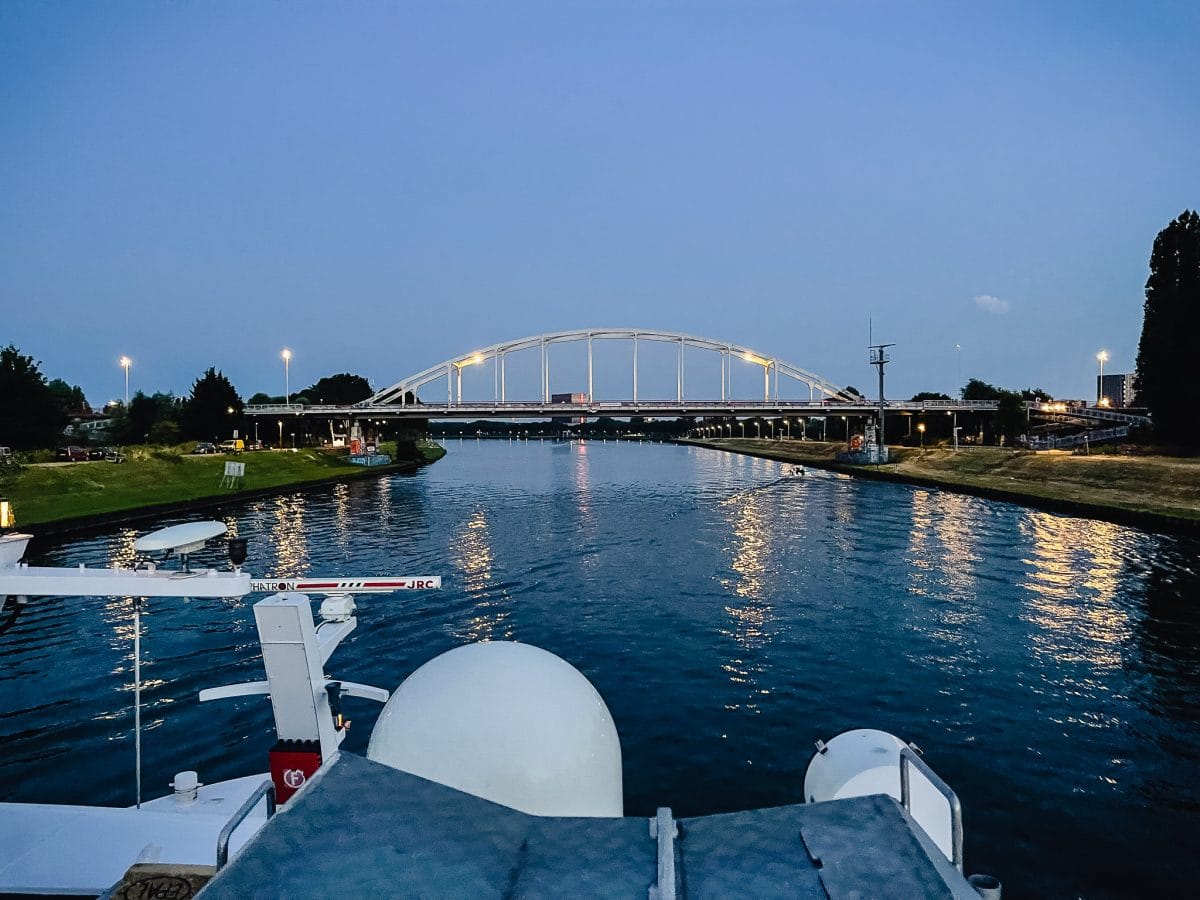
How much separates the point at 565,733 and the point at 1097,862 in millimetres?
9319

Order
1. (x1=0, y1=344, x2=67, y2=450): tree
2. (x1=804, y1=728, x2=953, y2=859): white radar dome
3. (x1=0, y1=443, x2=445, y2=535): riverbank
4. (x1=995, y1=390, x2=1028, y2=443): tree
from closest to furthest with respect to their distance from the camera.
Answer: (x1=804, y1=728, x2=953, y2=859): white radar dome
(x1=0, y1=443, x2=445, y2=535): riverbank
(x1=0, y1=344, x2=67, y2=450): tree
(x1=995, y1=390, x2=1028, y2=443): tree

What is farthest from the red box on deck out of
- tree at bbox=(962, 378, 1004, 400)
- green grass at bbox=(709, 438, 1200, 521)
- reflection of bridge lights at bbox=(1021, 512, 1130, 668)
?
tree at bbox=(962, 378, 1004, 400)

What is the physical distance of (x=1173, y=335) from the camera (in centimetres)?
6344

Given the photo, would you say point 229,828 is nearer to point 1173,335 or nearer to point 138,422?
point 1173,335

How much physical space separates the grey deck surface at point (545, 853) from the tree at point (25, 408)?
240ft

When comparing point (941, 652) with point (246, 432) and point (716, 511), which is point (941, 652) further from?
point (246, 432)

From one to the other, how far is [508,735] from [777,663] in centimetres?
1454

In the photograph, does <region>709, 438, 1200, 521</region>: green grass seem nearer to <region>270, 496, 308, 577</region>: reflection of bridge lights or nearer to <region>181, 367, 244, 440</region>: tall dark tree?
<region>270, 496, 308, 577</region>: reflection of bridge lights

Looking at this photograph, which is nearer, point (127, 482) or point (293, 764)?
point (293, 764)

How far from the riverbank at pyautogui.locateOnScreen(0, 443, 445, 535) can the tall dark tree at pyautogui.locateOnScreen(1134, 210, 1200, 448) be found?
268 feet

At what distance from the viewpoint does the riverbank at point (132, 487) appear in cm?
4256

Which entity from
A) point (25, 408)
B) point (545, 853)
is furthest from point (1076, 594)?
point (25, 408)

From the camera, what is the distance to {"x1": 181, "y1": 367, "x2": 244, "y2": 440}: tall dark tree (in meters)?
107

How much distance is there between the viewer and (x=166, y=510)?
49.1 meters
